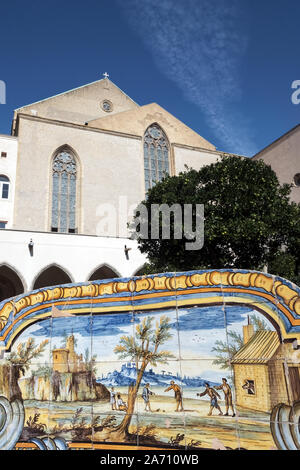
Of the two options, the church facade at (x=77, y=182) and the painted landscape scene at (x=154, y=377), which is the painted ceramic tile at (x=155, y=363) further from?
the church facade at (x=77, y=182)

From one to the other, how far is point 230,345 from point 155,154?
22.9 metres

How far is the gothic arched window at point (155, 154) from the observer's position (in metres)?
26.6

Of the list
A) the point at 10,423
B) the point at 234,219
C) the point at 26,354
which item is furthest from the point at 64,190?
the point at 10,423

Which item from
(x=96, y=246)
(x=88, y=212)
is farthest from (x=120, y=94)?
(x=96, y=246)

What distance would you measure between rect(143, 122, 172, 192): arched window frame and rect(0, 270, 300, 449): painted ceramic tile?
19987 mm

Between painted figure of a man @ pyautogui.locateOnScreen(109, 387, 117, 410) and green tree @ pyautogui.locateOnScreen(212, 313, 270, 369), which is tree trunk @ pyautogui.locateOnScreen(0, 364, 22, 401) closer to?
painted figure of a man @ pyautogui.locateOnScreen(109, 387, 117, 410)

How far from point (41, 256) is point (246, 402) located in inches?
558

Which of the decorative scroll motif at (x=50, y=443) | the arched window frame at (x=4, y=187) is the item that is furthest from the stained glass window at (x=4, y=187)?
the decorative scroll motif at (x=50, y=443)

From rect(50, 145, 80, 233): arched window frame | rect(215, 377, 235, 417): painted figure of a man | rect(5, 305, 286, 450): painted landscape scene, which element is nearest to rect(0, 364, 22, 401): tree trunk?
rect(5, 305, 286, 450): painted landscape scene

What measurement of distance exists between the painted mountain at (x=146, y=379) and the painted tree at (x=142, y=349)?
0.09 meters

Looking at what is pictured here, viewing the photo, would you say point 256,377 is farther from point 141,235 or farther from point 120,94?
point 120,94

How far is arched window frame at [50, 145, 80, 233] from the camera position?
22.8 m

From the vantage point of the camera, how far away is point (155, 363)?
6.14 metres

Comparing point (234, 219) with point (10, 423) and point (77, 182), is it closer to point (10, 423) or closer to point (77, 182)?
point (10, 423)
